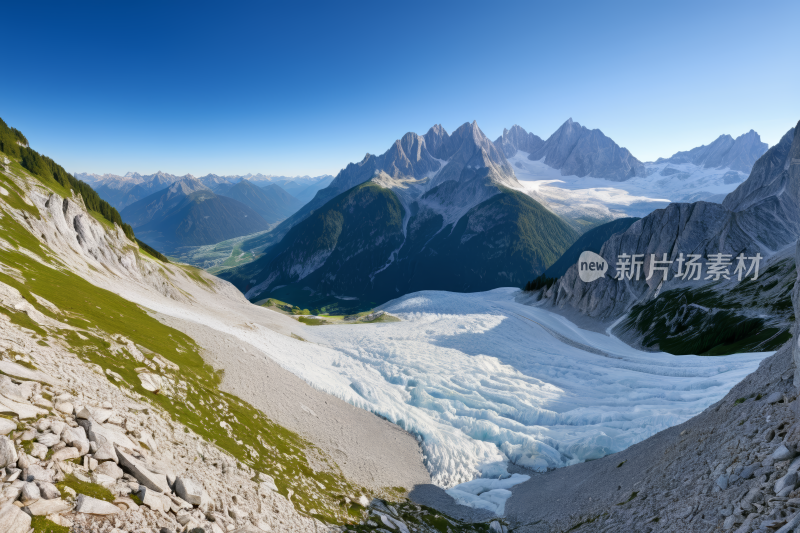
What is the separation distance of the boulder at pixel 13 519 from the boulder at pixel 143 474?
10.8ft

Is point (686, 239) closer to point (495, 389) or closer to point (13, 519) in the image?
point (495, 389)

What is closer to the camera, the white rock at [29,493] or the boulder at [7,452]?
the white rock at [29,493]

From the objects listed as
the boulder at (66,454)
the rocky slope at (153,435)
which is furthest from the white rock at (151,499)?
the boulder at (66,454)

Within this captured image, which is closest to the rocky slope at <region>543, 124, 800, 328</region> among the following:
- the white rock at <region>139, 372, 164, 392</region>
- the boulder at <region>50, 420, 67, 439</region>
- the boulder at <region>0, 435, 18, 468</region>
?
the white rock at <region>139, 372, 164, 392</region>

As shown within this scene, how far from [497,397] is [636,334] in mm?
70257

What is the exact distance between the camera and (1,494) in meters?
8.12

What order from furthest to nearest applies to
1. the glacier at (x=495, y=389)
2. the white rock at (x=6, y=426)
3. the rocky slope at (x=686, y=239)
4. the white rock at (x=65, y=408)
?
the rocky slope at (x=686, y=239) → the glacier at (x=495, y=389) → the white rock at (x=65, y=408) → the white rock at (x=6, y=426)

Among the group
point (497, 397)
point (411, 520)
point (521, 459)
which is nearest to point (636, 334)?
point (497, 397)

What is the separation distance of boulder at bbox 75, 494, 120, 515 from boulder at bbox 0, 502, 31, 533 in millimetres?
1030

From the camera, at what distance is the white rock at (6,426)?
962 cm

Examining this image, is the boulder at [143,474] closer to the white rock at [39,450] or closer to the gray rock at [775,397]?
the white rock at [39,450]

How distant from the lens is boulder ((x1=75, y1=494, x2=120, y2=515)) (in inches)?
348

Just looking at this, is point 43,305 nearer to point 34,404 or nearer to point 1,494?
point 34,404

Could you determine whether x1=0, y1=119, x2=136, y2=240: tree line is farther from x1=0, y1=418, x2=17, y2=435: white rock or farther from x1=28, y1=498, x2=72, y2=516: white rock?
x1=28, y1=498, x2=72, y2=516: white rock
